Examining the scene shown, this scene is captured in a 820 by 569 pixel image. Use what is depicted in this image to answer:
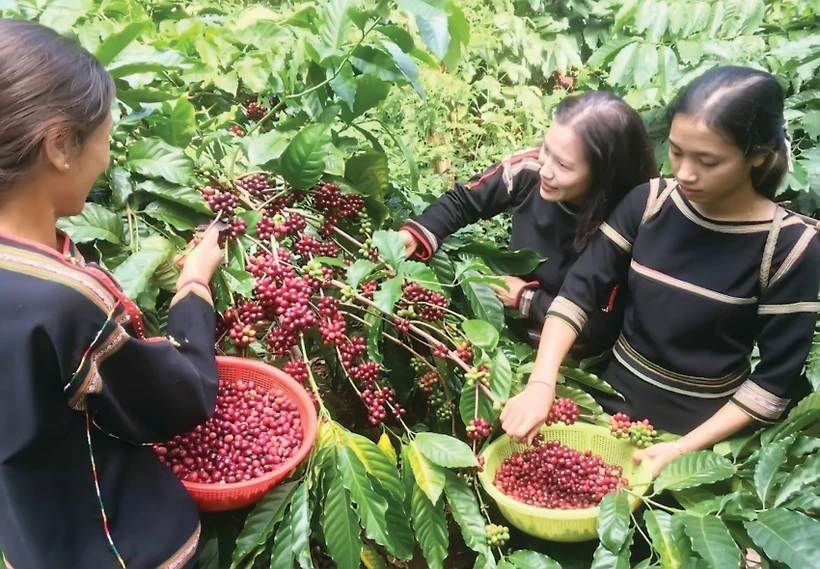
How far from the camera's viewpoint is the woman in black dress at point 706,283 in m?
1.15

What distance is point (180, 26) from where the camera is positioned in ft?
5.50

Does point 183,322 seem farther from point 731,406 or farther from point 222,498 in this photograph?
point 731,406

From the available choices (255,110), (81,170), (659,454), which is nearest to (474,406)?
(659,454)

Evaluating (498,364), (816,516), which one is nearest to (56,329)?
(498,364)

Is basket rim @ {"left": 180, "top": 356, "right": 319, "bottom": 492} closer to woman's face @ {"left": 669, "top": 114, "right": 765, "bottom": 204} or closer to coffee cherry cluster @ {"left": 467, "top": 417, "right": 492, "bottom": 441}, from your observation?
coffee cherry cluster @ {"left": 467, "top": 417, "right": 492, "bottom": 441}

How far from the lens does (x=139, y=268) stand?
41.2 inches

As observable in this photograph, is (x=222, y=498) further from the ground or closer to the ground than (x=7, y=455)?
closer to the ground

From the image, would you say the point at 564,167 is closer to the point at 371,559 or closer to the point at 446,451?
→ the point at 446,451

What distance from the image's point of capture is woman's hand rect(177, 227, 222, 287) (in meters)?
1.04

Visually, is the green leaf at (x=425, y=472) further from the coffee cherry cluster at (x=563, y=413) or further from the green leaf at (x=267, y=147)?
the green leaf at (x=267, y=147)

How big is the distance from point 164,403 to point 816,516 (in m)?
1.06

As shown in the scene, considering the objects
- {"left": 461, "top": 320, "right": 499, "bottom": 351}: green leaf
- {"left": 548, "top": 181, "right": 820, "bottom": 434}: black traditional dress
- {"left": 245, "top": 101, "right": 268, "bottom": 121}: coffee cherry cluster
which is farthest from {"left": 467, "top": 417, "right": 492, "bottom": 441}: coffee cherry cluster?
{"left": 245, "top": 101, "right": 268, "bottom": 121}: coffee cherry cluster

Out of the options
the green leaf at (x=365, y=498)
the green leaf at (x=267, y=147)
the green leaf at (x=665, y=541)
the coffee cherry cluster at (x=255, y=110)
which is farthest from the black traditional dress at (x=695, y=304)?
the coffee cherry cluster at (x=255, y=110)

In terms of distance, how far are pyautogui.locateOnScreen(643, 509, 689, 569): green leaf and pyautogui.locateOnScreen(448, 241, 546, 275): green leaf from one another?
0.66 m
